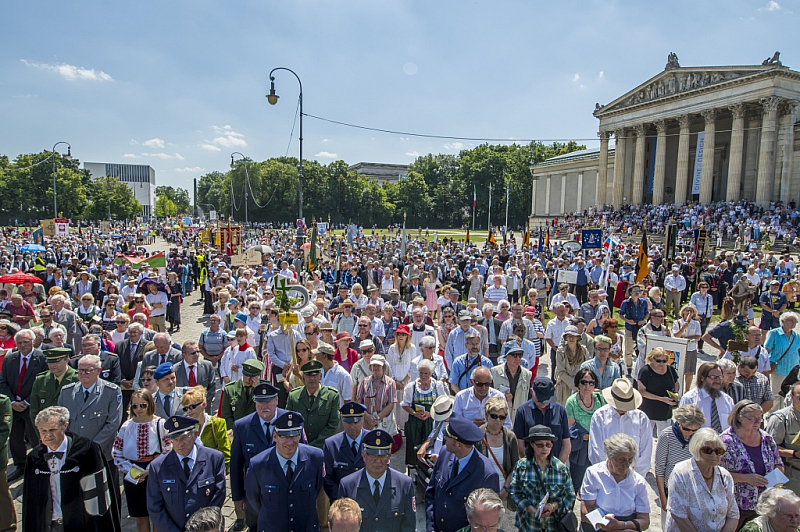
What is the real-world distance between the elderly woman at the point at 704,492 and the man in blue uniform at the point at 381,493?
2027 mm

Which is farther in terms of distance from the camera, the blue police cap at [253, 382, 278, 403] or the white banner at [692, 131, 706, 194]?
the white banner at [692, 131, 706, 194]

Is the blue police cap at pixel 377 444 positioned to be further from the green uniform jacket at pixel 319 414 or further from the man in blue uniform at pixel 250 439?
the green uniform jacket at pixel 319 414

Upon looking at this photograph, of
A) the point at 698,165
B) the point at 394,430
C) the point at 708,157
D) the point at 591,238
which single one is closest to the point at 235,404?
the point at 394,430

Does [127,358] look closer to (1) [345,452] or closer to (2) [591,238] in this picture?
(1) [345,452]

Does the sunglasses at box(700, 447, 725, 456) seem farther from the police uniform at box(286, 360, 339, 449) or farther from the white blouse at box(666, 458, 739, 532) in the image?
the police uniform at box(286, 360, 339, 449)

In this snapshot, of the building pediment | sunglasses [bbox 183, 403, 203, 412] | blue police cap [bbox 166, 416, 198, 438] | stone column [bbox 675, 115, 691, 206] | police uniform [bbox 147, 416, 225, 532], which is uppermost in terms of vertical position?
A: the building pediment

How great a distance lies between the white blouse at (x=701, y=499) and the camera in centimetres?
375

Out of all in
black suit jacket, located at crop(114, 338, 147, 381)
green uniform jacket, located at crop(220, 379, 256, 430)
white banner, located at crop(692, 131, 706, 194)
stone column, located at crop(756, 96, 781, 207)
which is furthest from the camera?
white banner, located at crop(692, 131, 706, 194)

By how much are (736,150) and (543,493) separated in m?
49.6

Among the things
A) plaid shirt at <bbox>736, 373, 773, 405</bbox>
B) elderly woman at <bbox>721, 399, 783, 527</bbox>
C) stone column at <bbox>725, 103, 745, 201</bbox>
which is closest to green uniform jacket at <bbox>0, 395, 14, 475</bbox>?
elderly woman at <bbox>721, 399, 783, 527</bbox>

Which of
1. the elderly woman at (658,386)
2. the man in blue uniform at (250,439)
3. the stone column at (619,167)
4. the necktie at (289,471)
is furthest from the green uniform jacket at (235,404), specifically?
the stone column at (619,167)

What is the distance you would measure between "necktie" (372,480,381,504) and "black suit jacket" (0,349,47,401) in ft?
15.8

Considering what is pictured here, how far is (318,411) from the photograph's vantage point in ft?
17.1

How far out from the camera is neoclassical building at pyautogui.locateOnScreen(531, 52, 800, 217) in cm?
4103
